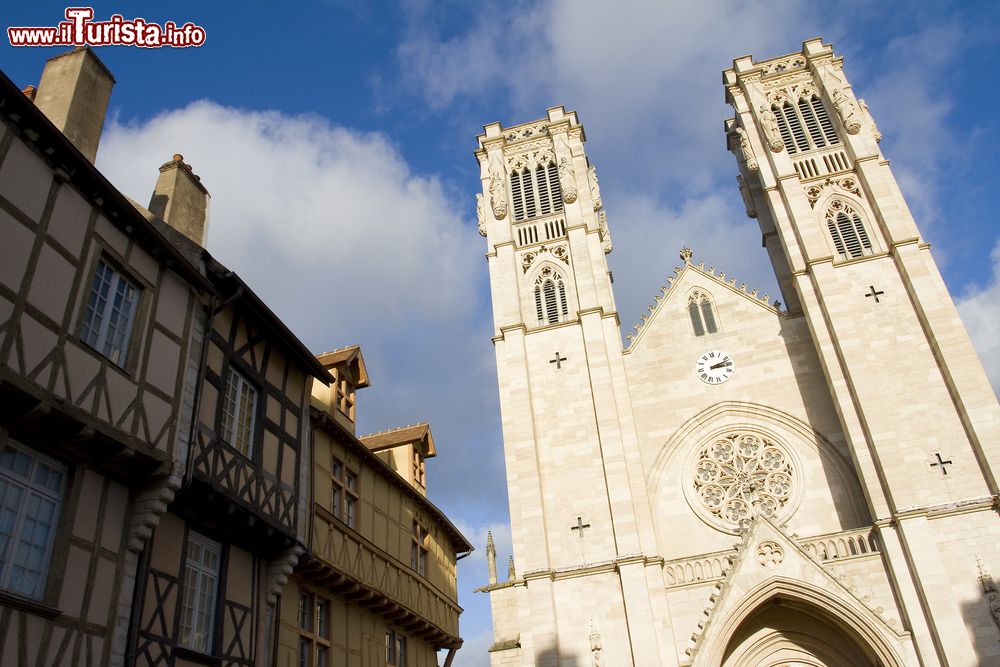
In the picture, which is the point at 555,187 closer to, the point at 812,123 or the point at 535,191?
the point at 535,191

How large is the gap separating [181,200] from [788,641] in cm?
1561

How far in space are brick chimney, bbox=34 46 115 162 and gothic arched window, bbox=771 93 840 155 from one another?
19190mm

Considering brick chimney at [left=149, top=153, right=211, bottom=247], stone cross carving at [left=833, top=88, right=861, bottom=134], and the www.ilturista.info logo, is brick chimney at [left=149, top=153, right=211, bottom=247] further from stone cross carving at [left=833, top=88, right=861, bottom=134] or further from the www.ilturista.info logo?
stone cross carving at [left=833, top=88, right=861, bottom=134]

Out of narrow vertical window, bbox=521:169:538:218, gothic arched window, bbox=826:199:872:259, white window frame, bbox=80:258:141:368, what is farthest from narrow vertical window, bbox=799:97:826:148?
white window frame, bbox=80:258:141:368

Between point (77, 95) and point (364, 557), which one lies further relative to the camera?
point (364, 557)

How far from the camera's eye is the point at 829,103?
79.8 ft

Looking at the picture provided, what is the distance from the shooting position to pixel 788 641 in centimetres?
1789

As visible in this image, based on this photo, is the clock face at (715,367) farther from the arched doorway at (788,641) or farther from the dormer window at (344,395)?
the dormer window at (344,395)

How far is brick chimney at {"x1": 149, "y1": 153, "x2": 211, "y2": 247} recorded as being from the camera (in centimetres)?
1220

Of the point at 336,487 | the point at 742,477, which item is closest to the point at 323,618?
the point at 336,487

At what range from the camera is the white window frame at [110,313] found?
28.5 ft

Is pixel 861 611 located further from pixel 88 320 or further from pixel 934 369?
pixel 88 320

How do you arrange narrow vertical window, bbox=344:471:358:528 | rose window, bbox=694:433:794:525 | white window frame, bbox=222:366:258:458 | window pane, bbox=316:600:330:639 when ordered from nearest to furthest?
white window frame, bbox=222:366:258:458, window pane, bbox=316:600:330:639, narrow vertical window, bbox=344:471:358:528, rose window, bbox=694:433:794:525

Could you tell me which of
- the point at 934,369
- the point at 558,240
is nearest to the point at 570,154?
the point at 558,240
